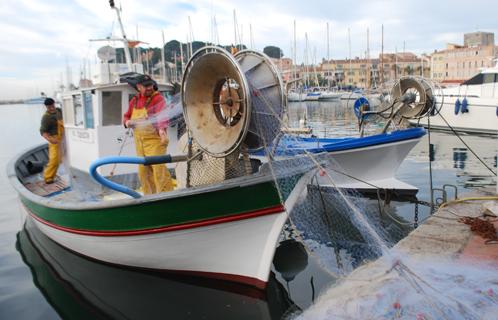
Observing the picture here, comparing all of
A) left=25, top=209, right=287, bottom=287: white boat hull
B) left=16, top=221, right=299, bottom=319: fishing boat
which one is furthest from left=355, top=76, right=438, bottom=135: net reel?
left=25, top=209, right=287, bottom=287: white boat hull

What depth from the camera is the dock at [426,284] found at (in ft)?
12.1

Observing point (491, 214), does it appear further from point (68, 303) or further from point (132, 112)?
point (68, 303)

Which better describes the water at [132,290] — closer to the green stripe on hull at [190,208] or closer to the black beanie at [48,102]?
the green stripe on hull at [190,208]

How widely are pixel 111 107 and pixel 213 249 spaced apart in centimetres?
356

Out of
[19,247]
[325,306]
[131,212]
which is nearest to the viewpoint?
[325,306]

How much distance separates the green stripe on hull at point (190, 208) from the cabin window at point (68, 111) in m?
Answer: 3.59

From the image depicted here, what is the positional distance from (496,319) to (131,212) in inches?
161

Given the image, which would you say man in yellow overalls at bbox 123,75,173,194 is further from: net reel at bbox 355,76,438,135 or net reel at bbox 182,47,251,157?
net reel at bbox 355,76,438,135

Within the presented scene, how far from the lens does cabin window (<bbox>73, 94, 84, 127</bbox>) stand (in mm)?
8023

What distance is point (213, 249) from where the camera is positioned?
538 cm

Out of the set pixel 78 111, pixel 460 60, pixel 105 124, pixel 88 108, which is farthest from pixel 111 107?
pixel 460 60

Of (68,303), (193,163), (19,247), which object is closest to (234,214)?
(193,163)

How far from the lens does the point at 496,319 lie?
349 cm

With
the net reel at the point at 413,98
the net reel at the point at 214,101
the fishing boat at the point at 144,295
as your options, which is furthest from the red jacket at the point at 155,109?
the net reel at the point at 413,98
